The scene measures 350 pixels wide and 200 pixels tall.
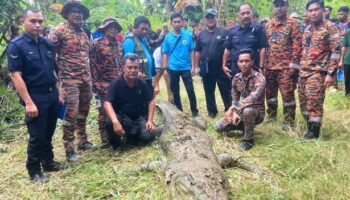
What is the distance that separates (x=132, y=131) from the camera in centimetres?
507

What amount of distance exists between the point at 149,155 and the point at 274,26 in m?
2.72

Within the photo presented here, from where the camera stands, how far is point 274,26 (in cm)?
554

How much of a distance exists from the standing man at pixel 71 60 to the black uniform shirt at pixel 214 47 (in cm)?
232

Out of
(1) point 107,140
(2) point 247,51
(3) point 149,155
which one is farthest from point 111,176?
(2) point 247,51

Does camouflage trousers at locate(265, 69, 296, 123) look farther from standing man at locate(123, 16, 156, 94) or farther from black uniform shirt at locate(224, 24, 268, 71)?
standing man at locate(123, 16, 156, 94)

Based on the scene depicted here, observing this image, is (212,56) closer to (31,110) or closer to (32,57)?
(32,57)

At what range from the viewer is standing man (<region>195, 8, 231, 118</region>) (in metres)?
6.27

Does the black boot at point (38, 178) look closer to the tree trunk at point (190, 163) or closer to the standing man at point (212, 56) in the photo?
the tree trunk at point (190, 163)

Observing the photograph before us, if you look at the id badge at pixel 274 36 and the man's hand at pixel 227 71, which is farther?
the man's hand at pixel 227 71

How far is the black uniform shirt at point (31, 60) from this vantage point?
3756 millimetres

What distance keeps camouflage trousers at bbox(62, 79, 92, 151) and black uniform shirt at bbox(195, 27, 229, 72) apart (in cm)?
235

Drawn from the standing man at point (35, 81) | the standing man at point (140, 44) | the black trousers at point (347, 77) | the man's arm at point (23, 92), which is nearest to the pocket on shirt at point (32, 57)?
the standing man at point (35, 81)

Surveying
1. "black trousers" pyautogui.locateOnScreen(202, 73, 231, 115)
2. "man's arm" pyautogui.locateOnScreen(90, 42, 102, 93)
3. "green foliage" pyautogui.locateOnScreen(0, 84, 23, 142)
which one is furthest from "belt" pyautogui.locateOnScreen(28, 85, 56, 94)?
"black trousers" pyautogui.locateOnScreen(202, 73, 231, 115)

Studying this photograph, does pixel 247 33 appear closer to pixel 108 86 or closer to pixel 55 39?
pixel 108 86
